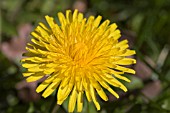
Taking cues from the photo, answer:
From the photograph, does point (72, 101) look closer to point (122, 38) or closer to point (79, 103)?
point (79, 103)

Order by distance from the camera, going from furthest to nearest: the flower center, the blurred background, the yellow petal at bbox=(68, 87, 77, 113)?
the blurred background < the flower center < the yellow petal at bbox=(68, 87, 77, 113)

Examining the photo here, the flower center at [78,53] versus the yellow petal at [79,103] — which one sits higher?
the flower center at [78,53]

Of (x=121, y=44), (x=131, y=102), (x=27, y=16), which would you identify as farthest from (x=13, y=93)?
(x=121, y=44)

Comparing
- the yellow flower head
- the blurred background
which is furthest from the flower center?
the blurred background

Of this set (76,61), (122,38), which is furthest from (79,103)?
(122,38)

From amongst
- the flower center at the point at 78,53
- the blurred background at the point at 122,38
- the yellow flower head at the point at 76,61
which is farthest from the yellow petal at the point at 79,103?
the blurred background at the point at 122,38

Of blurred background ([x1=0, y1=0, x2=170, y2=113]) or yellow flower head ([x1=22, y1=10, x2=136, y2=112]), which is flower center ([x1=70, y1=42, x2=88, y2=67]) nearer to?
yellow flower head ([x1=22, y1=10, x2=136, y2=112])

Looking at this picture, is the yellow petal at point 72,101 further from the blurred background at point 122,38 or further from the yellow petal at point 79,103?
the blurred background at point 122,38
